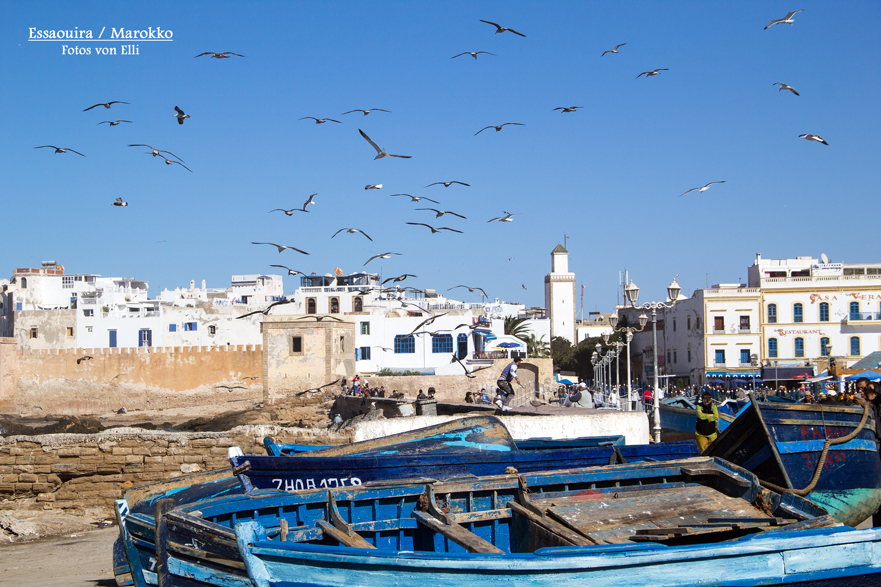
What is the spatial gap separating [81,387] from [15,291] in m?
16.1

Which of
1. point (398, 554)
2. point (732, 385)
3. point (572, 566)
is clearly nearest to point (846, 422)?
point (572, 566)

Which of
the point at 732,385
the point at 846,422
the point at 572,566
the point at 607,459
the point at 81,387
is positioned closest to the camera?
the point at 572,566

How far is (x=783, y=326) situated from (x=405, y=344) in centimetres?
1958

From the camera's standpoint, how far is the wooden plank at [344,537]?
16.5ft

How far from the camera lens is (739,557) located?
13.5 feet

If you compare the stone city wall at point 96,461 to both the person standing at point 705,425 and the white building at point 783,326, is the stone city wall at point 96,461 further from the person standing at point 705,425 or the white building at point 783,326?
the white building at point 783,326

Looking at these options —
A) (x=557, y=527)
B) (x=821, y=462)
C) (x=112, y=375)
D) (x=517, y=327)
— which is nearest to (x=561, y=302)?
(x=517, y=327)

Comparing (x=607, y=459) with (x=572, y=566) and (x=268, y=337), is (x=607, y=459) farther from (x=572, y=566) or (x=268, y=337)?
(x=268, y=337)

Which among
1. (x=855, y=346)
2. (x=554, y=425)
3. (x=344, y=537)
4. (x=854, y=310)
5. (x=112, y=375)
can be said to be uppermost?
(x=854, y=310)

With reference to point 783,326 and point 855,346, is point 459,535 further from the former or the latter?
point 855,346

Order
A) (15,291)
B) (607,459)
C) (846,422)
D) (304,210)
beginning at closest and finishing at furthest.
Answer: (846,422), (607,459), (304,210), (15,291)

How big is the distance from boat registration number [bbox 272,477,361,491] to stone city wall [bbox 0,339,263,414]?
37.0 metres

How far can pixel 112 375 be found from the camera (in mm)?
43938

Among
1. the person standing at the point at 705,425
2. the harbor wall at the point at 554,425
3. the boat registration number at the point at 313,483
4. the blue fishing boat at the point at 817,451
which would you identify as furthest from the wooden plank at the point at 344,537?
the harbor wall at the point at 554,425
